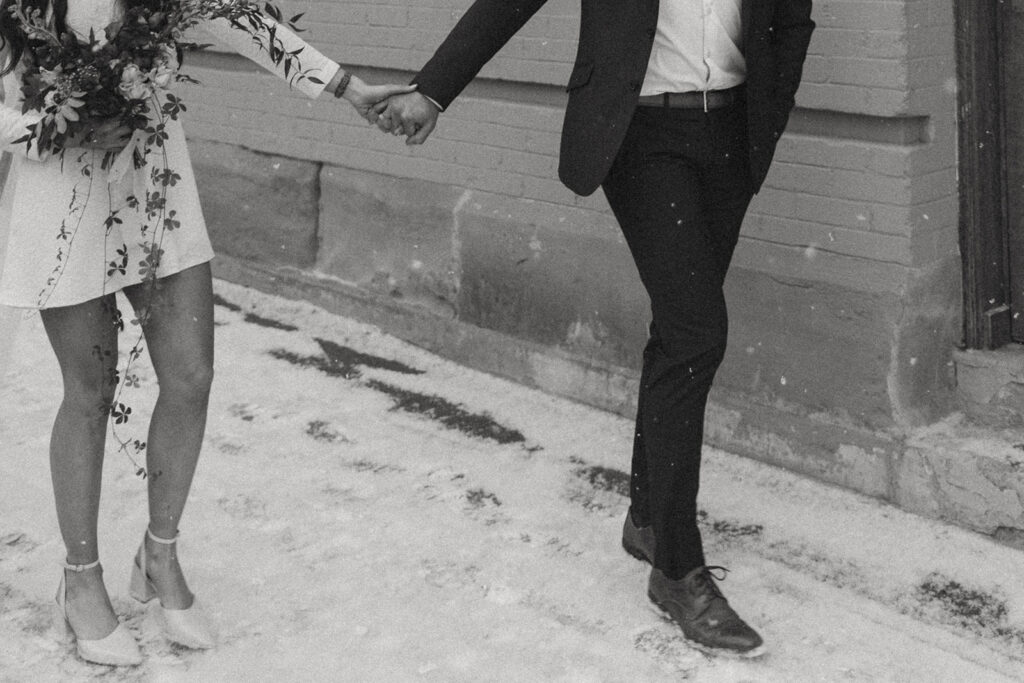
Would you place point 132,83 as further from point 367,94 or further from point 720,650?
point 720,650

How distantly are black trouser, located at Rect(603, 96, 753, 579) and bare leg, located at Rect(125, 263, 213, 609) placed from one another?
1038 mm

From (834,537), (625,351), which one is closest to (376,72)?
(625,351)

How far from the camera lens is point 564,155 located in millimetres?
3387

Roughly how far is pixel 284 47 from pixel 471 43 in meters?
0.51

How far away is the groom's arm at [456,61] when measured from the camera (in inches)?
136

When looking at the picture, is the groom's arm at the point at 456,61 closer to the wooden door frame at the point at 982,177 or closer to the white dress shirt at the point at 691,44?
the white dress shirt at the point at 691,44

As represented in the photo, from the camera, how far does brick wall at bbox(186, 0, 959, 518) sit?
153 inches

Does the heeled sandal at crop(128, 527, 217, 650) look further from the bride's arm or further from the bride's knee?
the bride's arm

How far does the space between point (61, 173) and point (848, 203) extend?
2.16m

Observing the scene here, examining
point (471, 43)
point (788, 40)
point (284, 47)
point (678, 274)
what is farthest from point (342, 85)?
point (788, 40)

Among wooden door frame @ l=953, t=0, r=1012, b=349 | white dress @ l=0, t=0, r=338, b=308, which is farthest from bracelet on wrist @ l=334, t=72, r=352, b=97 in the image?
wooden door frame @ l=953, t=0, r=1012, b=349

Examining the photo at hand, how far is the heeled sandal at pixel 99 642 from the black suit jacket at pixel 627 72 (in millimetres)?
1508

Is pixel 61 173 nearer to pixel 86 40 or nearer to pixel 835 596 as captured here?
pixel 86 40

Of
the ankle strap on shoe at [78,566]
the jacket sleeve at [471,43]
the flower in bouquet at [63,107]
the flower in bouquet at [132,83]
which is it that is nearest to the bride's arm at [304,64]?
the jacket sleeve at [471,43]
